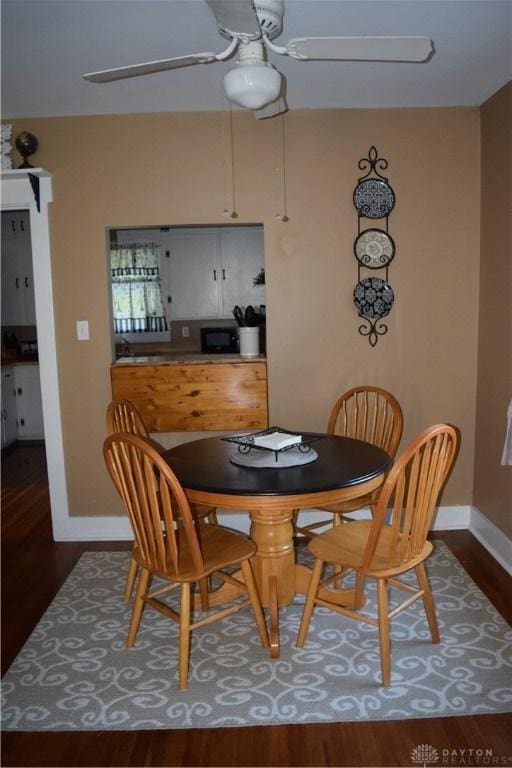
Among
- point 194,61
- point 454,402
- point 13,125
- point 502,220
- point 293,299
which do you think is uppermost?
point 13,125

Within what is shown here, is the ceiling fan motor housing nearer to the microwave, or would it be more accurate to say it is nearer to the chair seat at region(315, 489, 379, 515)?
the chair seat at region(315, 489, 379, 515)

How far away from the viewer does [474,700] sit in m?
2.03

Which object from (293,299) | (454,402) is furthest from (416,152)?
(454,402)

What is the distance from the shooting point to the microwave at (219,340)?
5.49 m

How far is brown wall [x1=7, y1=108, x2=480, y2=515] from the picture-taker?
328 cm

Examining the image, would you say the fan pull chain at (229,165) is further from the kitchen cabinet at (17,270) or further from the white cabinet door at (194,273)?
the kitchen cabinet at (17,270)

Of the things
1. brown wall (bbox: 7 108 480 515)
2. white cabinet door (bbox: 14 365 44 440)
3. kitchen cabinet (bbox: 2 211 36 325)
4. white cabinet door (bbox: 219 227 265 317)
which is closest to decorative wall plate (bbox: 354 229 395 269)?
brown wall (bbox: 7 108 480 515)

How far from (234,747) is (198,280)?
4479 mm

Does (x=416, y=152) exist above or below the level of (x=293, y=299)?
above

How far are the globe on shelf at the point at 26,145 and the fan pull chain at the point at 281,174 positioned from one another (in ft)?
4.40

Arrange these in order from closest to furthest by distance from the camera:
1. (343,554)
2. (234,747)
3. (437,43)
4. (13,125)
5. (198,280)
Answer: (234,747), (343,554), (437,43), (13,125), (198,280)

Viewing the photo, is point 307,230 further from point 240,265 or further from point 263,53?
point 240,265

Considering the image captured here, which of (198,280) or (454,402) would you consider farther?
(198,280)

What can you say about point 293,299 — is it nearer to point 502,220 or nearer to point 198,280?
point 502,220
